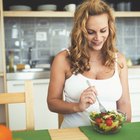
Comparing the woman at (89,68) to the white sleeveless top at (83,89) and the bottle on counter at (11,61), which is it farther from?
the bottle on counter at (11,61)

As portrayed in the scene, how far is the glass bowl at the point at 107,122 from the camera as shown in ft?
3.27

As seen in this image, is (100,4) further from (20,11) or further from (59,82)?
(20,11)

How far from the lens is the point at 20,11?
2.64 meters

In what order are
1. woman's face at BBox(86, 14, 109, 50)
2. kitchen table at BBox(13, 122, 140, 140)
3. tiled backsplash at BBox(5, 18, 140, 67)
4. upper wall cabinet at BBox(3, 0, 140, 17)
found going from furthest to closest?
1. tiled backsplash at BBox(5, 18, 140, 67)
2. upper wall cabinet at BBox(3, 0, 140, 17)
3. woman's face at BBox(86, 14, 109, 50)
4. kitchen table at BBox(13, 122, 140, 140)

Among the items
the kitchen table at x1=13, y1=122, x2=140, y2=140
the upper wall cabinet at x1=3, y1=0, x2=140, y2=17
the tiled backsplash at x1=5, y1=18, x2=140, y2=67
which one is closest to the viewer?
the kitchen table at x1=13, y1=122, x2=140, y2=140

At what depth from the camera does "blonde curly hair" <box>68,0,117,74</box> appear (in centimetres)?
126

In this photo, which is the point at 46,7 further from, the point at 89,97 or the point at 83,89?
the point at 89,97

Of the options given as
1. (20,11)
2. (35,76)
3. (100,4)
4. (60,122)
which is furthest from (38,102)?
(100,4)

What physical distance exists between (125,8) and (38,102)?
1.41 metres

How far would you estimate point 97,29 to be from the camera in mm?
1238

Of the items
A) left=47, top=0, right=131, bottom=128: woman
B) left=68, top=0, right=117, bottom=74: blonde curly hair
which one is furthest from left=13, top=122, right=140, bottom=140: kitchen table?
left=68, top=0, right=117, bottom=74: blonde curly hair

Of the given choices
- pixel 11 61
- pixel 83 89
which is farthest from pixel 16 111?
pixel 83 89

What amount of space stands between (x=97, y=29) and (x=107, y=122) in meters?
0.45

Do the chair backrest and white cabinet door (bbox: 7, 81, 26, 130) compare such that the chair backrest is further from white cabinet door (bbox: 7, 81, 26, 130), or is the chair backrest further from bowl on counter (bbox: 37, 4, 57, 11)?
bowl on counter (bbox: 37, 4, 57, 11)
